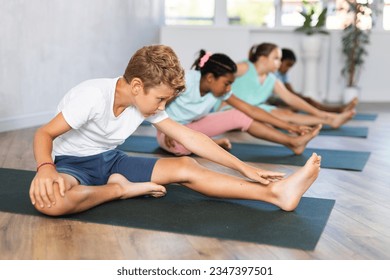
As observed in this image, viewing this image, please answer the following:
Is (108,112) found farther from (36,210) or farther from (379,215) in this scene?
(379,215)

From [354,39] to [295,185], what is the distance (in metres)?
5.55

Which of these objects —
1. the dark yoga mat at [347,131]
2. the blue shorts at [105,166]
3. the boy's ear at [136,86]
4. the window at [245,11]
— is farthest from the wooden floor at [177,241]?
the window at [245,11]

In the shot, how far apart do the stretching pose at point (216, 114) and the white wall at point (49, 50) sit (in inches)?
56.0

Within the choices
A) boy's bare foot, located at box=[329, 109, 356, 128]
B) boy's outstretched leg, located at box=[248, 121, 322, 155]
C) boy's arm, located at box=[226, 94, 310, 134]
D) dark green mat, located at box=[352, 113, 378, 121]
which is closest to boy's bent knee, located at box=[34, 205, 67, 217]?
boy's arm, located at box=[226, 94, 310, 134]

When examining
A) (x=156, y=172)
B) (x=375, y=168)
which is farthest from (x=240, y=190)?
(x=375, y=168)

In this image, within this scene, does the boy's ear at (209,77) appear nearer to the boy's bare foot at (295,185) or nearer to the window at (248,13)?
the boy's bare foot at (295,185)

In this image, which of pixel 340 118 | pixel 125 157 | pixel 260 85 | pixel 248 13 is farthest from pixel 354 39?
pixel 125 157

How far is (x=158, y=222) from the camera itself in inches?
80.0

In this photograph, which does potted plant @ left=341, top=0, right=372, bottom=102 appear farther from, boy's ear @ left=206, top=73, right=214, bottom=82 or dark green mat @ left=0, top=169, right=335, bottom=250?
dark green mat @ left=0, top=169, right=335, bottom=250

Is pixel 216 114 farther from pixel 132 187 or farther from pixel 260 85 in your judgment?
pixel 132 187

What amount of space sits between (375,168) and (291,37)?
470 cm

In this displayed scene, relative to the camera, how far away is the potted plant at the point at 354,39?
726 centimetres

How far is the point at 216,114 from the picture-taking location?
3664mm

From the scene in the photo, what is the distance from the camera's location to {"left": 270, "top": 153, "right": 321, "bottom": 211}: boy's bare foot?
Answer: 6.88ft
